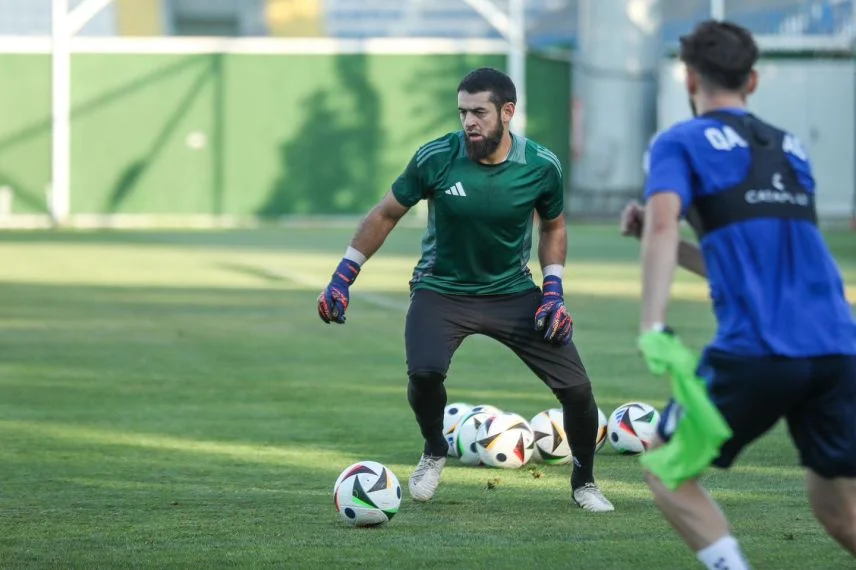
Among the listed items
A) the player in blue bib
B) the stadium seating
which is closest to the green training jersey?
the player in blue bib

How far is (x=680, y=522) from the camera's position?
530cm

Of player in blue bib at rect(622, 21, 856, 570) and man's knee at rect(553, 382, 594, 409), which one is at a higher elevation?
player in blue bib at rect(622, 21, 856, 570)

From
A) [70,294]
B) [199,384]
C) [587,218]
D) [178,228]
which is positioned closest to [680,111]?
[587,218]

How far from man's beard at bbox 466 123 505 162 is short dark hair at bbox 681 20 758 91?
2580mm

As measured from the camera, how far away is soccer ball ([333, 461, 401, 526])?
24.7 feet

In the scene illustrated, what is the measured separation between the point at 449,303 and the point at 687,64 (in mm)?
3024

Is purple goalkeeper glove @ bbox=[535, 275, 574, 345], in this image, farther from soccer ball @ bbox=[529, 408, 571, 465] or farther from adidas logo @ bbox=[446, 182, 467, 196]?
soccer ball @ bbox=[529, 408, 571, 465]

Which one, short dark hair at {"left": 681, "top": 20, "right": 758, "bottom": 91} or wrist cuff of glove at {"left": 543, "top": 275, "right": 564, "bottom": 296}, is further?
wrist cuff of glove at {"left": 543, "top": 275, "right": 564, "bottom": 296}

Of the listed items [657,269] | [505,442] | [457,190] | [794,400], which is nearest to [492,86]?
[457,190]

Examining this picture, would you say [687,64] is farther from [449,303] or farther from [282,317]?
[282,317]

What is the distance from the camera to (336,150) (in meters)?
42.6

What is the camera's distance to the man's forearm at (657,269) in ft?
16.9

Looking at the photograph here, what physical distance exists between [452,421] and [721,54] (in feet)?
15.5

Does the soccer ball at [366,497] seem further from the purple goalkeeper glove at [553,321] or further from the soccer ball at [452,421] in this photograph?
the soccer ball at [452,421]
